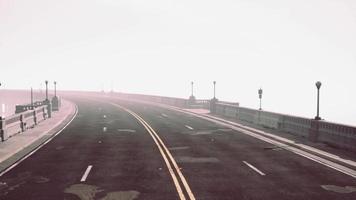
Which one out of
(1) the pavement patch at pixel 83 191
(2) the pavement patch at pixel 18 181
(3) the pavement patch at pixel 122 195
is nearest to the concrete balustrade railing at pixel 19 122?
(2) the pavement patch at pixel 18 181

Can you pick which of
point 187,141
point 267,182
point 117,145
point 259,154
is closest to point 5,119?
point 117,145

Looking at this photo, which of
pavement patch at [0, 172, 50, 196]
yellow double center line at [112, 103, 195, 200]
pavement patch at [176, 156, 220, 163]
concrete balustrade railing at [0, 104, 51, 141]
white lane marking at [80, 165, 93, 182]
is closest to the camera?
yellow double center line at [112, 103, 195, 200]

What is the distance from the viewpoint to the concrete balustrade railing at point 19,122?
2136 centimetres

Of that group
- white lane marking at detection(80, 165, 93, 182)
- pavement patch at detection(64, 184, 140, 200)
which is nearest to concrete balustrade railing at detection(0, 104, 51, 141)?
white lane marking at detection(80, 165, 93, 182)

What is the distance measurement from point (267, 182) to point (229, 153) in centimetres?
564

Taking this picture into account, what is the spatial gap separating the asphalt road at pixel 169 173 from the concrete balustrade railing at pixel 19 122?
317cm

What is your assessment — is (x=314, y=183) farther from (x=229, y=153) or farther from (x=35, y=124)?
(x=35, y=124)

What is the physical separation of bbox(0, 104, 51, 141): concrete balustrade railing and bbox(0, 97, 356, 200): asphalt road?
317cm

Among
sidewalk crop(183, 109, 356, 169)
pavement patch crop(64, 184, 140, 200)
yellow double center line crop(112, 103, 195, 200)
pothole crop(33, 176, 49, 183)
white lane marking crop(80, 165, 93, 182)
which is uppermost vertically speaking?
sidewalk crop(183, 109, 356, 169)

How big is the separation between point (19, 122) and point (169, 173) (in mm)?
15578

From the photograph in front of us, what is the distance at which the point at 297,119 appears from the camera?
24750mm

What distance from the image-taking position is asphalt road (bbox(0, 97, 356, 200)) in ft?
36.6

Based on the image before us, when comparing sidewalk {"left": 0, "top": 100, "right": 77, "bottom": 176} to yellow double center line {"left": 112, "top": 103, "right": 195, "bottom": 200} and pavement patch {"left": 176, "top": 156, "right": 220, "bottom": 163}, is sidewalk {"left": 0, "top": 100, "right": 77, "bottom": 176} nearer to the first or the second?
yellow double center line {"left": 112, "top": 103, "right": 195, "bottom": 200}

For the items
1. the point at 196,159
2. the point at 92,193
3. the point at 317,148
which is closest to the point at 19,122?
the point at 196,159
